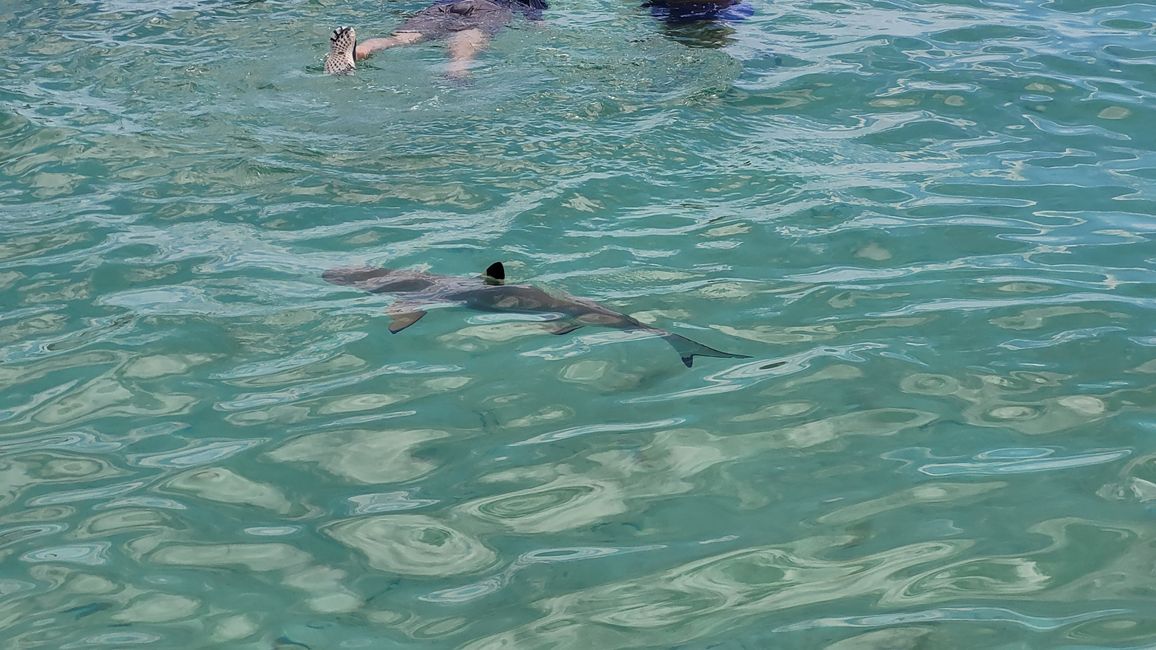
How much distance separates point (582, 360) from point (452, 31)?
5945 millimetres

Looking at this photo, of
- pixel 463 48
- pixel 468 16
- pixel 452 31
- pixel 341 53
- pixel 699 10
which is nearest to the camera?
pixel 341 53

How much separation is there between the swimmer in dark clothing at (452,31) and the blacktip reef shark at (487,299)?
356 cm

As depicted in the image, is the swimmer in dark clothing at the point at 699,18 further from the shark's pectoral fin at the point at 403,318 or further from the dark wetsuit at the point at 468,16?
the shark's pectoral fin at the point at 403,318

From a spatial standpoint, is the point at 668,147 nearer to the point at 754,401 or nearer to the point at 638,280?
the point at 638,280

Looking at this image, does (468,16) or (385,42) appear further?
(468,16)

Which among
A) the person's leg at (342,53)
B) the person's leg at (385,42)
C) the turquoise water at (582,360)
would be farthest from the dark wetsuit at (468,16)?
the person's leg at (342,53)

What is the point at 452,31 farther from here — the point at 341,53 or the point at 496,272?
the point at 496,272

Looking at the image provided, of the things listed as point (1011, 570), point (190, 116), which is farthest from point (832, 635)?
point (190, 116)

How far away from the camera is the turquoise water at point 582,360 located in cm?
380

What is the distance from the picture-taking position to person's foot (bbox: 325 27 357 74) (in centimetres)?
891

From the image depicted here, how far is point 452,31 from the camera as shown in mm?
10305

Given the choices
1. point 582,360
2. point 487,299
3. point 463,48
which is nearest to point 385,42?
point 463,48

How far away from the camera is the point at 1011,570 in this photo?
12.7ft

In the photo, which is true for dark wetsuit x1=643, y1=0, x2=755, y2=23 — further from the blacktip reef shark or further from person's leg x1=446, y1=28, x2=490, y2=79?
the blacktip reef shark
